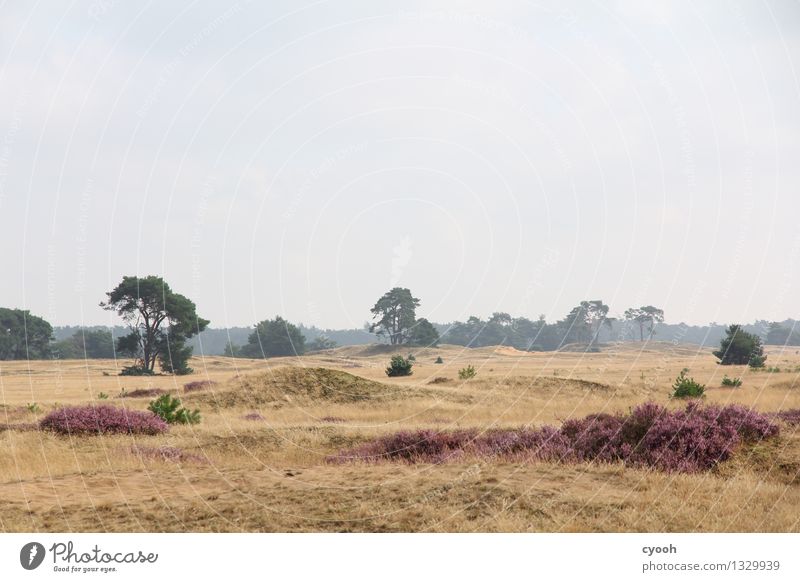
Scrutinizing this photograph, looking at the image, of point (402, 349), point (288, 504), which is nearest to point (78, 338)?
point (402, 349)

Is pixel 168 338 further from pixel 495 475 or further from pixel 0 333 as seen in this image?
pixel 495 475

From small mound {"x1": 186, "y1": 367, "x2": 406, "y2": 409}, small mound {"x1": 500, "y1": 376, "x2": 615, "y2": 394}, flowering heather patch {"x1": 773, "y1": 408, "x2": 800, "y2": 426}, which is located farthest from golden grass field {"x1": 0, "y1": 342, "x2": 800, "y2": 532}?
small mound {"x1": 500, "y1": 376, "x2": 615, "y2": 394}

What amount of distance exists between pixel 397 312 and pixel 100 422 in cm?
10489

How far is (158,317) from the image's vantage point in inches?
3484

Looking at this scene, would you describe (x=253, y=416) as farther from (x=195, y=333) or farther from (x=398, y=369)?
(x=195, y=333)

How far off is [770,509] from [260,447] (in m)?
15.8

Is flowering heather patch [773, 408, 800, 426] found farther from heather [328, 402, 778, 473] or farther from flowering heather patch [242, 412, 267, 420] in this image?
flowering heather patch [242, 412, 267, 420]

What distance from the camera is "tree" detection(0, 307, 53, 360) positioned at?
386 feet

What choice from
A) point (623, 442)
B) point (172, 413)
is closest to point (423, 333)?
point (172, 413)

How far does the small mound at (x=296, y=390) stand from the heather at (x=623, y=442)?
20.4 meters

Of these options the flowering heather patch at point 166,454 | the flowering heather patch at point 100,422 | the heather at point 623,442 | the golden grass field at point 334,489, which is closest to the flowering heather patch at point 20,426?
the flowering heather patch at point 100,422

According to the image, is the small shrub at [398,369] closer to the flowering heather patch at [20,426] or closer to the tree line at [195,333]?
the tree line at [195,333]

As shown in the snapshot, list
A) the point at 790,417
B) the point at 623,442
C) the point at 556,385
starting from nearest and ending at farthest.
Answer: the point at 623,442, the point at 790,417, the point at 556,385

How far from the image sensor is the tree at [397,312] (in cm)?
12925
